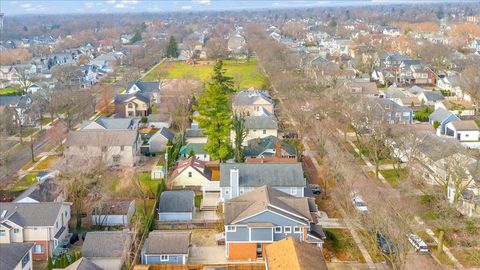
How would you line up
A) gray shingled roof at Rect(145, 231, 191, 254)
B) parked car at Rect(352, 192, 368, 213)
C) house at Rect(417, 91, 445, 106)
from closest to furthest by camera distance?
gray shingled roof at Rect(145, 231, 191, 254) < parked car at Rect(352, 192, 368, 213) < house at Rect(417, 91, 445, 106)

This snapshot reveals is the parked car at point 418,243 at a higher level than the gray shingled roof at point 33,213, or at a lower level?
lower

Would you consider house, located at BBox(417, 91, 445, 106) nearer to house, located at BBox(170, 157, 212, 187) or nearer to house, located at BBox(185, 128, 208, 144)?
house, located at BBox(185, 128, 208, 144)

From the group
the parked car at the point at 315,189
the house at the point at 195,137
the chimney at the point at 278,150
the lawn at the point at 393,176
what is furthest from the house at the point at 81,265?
the house at the point at 195,137

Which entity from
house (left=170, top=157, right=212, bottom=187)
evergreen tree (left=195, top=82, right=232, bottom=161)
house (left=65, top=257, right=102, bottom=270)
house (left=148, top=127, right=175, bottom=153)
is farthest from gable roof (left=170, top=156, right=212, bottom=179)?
house (left=65, top=257, right=102, bottom=270)

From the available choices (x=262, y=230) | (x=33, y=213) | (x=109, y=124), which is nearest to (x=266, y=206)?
(x=262, y=230)

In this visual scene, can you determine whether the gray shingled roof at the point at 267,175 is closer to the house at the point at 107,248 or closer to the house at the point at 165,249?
the house at the point at 165,249

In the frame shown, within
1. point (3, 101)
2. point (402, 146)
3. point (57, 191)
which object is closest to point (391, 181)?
point (402, 146)
